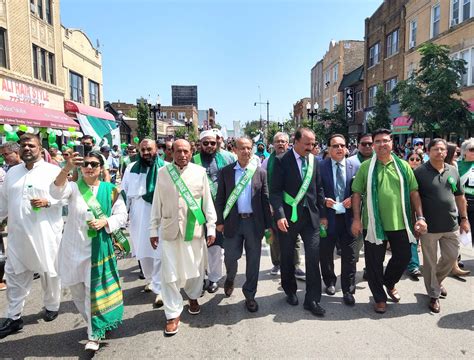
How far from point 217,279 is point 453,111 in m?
11.3

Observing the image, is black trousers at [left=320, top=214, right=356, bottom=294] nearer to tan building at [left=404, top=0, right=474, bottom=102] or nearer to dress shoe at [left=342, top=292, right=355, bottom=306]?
dress shoe at [left=342, top=292, right=355, bottom=306]

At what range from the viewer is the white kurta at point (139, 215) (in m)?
4.62

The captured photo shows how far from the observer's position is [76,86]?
2344 centimetres

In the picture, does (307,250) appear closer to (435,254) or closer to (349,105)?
(435,254)

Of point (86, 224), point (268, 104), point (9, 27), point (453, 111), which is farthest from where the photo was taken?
point (268, 104)

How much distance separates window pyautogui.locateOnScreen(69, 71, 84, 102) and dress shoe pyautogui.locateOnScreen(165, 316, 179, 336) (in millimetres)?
22274

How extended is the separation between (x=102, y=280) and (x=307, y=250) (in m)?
2.24

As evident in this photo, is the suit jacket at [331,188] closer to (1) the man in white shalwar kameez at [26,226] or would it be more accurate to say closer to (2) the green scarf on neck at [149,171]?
(2) the green scarf on neck at [149,171]

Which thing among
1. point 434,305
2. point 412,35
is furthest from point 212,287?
point 412,35

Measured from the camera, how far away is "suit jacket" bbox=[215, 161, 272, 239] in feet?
14.0

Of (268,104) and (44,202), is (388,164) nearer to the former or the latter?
→ (44,202)

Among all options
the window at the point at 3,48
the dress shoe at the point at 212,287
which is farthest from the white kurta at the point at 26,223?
the window at the point at 3,48

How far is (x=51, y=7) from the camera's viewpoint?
66.2 feet

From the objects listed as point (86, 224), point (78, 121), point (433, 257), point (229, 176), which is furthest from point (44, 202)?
point (78, 121)
